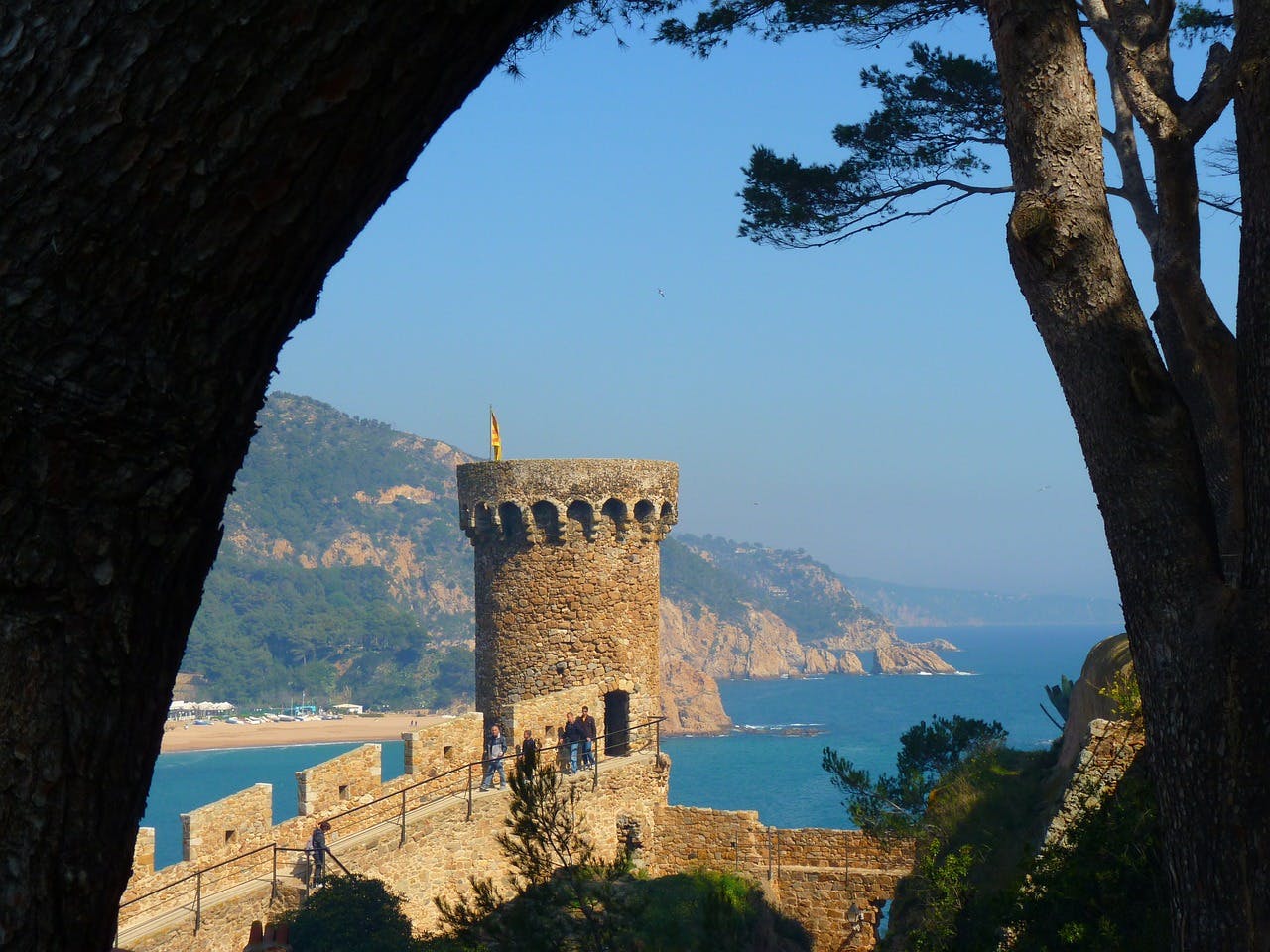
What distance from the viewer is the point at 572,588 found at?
16.7m

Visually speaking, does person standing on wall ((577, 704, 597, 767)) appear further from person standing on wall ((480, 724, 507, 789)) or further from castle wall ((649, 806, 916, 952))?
castle wall ((649, 806, 916, 952))

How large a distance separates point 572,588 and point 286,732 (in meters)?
78.2

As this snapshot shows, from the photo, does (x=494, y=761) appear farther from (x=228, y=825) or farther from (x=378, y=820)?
(x=228, y=825)

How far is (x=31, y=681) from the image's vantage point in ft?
5.06

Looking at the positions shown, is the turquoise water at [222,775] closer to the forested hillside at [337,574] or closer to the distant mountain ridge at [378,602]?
the forested hillside at [337,574]

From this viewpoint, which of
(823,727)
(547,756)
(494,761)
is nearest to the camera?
(494,761)

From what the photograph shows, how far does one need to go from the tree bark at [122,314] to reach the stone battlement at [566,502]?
49.9ft

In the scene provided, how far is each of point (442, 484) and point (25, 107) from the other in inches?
5821

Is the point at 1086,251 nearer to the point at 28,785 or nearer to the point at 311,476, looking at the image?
the point at 28,785

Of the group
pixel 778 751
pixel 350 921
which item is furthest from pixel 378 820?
pixel 778 751

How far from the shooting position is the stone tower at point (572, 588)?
16516 millimetres

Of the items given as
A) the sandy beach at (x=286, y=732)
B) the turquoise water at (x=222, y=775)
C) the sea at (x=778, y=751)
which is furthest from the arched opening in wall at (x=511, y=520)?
the sandy beach at (x=286, y=732)

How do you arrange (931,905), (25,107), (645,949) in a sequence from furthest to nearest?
(931,905), (645,949), (25,107)

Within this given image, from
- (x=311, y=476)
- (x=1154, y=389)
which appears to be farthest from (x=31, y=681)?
(x=311, y=476)
